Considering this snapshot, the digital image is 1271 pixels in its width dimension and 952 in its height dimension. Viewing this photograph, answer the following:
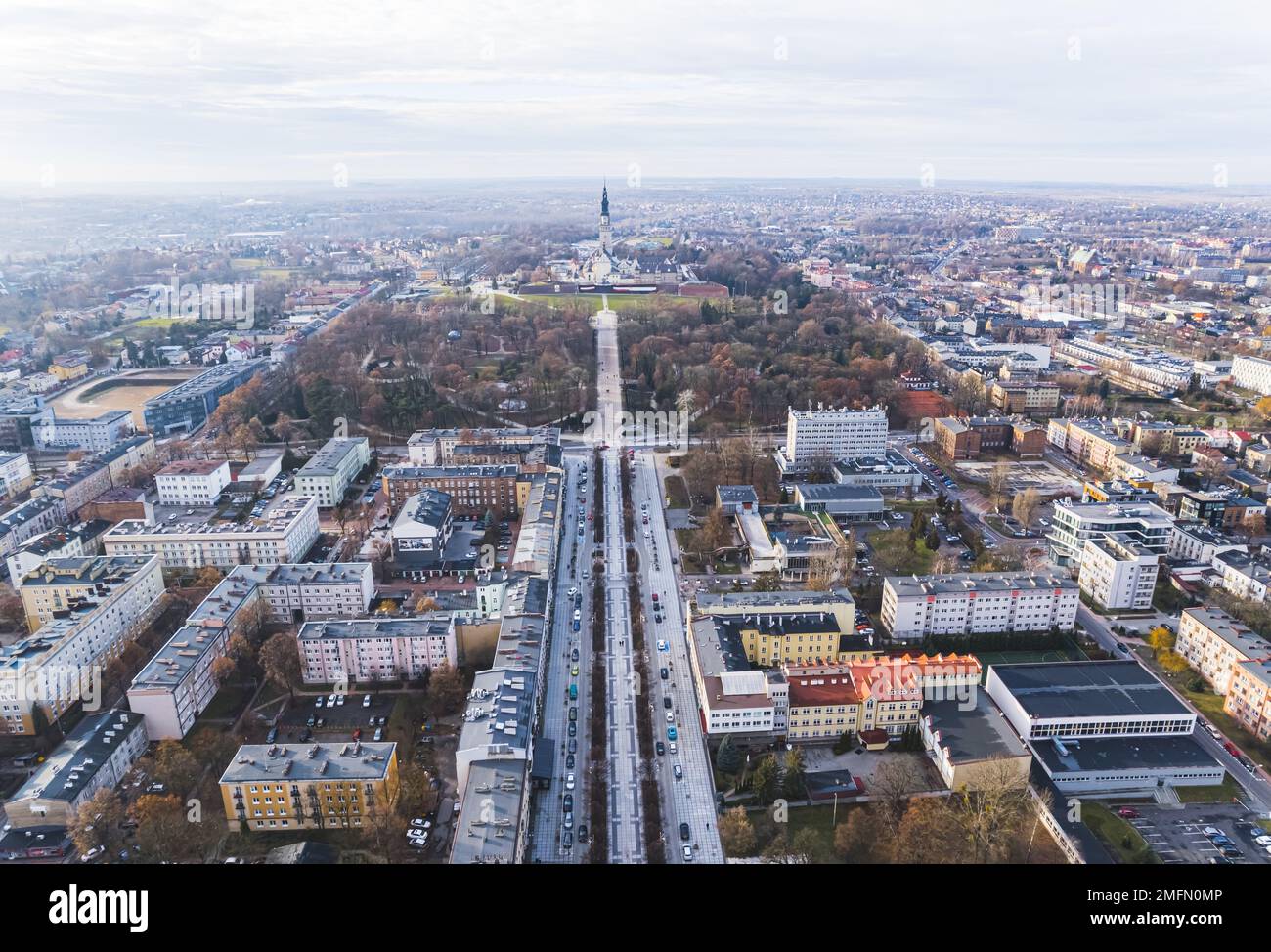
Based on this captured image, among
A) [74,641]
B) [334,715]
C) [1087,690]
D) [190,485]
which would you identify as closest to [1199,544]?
[1087,690]

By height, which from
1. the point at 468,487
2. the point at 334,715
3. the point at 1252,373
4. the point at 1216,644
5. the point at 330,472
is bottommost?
the point at 334,715

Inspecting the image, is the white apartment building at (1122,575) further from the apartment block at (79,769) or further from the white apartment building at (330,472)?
the white apartment building at (330,472)

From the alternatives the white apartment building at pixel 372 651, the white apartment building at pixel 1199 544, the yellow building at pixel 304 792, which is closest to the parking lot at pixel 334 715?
the white apartment building at pixel 372 651

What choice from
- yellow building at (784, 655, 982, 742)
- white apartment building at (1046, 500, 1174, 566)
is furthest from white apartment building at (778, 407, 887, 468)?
yellow building at (784, 655, 982, 742)

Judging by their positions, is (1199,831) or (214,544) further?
(214,544)

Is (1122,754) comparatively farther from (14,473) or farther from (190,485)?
(14,473)
